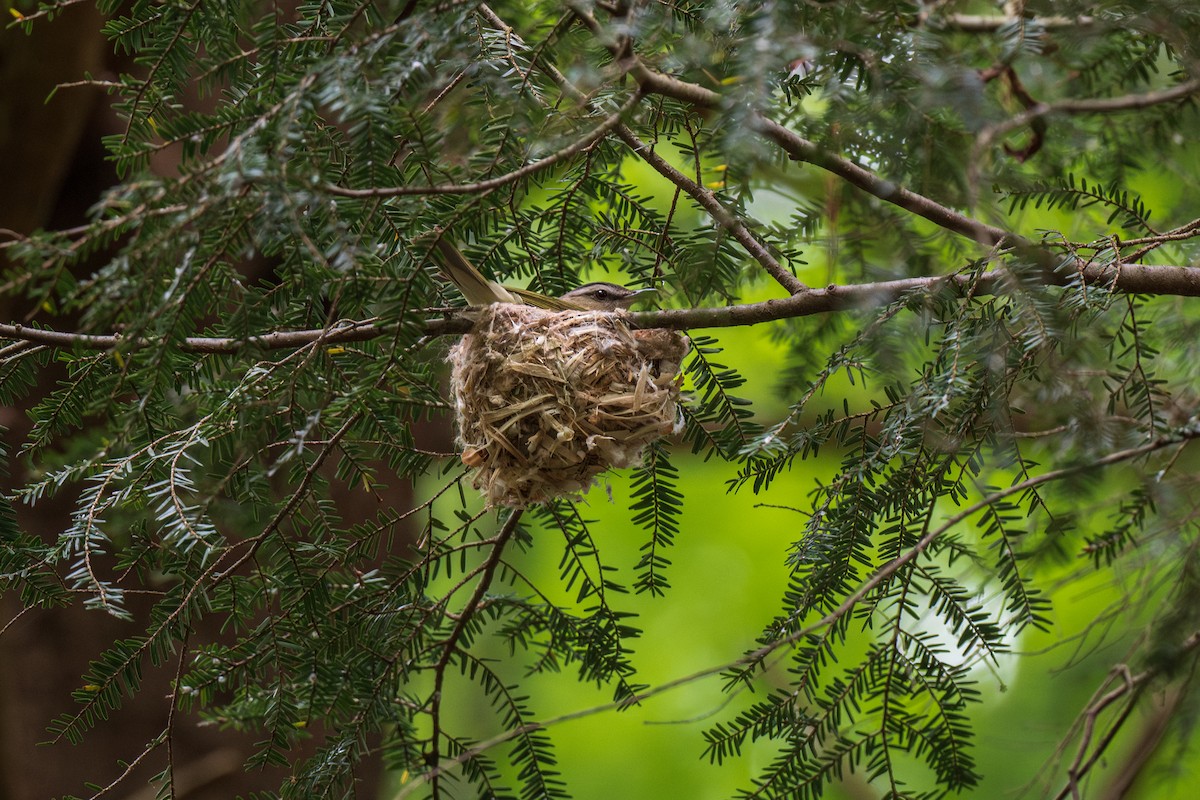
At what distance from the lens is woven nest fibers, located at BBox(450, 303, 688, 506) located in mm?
2479

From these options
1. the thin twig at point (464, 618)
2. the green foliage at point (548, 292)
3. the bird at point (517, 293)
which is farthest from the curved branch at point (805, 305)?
the thin twig at point (464, 618)

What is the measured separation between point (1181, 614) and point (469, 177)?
58.9 inches

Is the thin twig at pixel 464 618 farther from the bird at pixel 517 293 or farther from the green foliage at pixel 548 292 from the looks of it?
the bird at pixel 517 293

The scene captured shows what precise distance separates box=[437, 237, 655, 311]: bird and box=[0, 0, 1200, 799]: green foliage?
8 cm

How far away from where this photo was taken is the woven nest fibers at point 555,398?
2.48 meters

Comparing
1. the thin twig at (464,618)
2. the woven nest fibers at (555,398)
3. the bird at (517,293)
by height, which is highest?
the bird at (517,293)

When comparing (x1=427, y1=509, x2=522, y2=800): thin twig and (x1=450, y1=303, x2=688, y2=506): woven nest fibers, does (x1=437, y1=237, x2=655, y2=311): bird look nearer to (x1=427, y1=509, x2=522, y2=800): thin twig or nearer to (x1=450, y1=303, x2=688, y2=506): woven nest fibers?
(x1=450, y1=303, x2=688, y2=506): woven nest fibers

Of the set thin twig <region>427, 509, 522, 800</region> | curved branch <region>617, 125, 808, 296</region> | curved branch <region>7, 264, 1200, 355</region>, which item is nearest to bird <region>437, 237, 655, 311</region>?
curved branch <region>7, 264, 1200, 355</region>

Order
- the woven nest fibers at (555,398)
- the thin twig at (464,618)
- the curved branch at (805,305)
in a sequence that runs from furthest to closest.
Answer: the thin twig at (464,618) → the woven nest fibers at (555,398) → the curved branch at (805,305)

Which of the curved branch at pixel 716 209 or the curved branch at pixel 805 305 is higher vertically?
the curved branch at pixel 716 209

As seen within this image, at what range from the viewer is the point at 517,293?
2848mm

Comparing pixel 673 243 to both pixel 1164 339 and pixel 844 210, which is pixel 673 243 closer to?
pixel 844 210

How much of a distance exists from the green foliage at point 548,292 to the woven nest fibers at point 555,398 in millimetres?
128

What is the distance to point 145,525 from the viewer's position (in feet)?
→ 7.66
